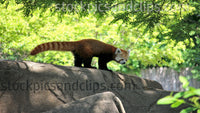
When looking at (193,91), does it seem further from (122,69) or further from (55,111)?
(122,69)

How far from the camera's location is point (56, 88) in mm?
4953

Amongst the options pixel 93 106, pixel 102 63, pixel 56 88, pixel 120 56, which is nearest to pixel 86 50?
pixel 102 63

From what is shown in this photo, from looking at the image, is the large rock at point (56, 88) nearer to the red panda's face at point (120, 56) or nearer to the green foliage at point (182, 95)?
the red panda's face at point (120, 56)

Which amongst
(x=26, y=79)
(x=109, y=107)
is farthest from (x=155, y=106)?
(x=26, y=79)

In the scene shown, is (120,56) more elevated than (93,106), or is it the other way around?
(120,56)

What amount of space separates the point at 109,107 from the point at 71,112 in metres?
0.65

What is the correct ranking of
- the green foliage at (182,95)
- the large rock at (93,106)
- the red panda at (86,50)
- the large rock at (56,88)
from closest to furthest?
the green foliage at (182,95)
the large rock at (93,106)
the large rock at (56,88)
the red panda at (86,50)

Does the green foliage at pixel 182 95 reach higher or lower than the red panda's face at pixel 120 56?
higher

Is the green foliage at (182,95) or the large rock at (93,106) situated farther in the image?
the large rock at (93,106)

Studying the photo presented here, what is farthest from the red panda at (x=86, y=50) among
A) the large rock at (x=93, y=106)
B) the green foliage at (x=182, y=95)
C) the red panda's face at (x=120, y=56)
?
the green foliage at (x=182, y=95)

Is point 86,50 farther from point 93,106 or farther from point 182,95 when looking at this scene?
point 182,95

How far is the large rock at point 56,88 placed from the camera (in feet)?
14.6

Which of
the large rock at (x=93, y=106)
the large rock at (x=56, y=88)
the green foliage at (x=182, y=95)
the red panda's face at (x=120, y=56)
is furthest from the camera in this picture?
the red panda's face at (x=120, y=56)

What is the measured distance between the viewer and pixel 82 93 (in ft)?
17.4
